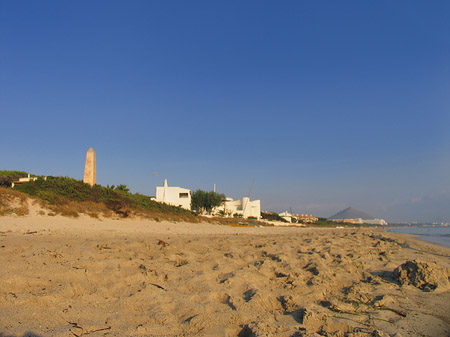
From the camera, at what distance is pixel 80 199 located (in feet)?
50.4

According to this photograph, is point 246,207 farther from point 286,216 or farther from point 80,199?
point 80,199

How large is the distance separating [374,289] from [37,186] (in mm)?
16131

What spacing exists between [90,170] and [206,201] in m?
24.3

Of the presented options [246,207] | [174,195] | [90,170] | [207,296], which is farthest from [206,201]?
[207,296]

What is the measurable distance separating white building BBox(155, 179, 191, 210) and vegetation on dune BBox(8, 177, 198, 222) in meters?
23.5

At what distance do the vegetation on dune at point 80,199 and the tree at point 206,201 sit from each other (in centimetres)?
2244

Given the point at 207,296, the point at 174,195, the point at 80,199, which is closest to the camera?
the point at 207,296

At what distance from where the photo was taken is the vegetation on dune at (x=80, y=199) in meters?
13.3

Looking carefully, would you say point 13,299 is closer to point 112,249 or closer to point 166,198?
point 112,249

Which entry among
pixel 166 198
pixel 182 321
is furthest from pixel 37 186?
pixel 166 198

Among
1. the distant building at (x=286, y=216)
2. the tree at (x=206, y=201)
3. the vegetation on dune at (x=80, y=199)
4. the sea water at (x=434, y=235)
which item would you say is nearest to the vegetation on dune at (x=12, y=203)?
the vegetation on dune at (x=80, y=199)

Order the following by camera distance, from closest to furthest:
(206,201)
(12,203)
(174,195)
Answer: (12,203)
(206,201)
(174,195)

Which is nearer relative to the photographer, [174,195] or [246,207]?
[174,195]

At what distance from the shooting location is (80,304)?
257 cm
